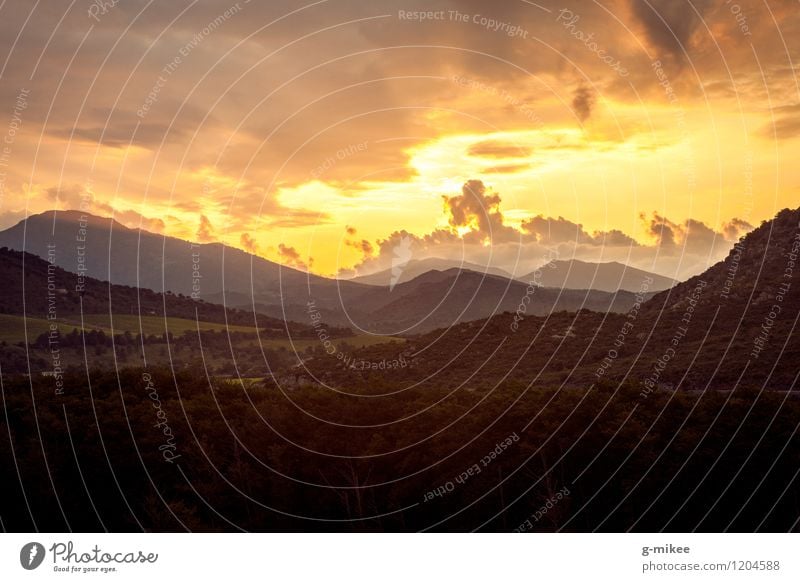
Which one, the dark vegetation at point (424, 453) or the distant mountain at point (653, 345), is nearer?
the dark vegetation at point (424, 453)

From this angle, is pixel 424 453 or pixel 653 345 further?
pixel 653 345

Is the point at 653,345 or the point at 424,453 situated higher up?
the point at 653,345

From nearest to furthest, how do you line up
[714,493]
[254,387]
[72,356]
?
1. [714,493]
2. [254,387]
3. [72,356]

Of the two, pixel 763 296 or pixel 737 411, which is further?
pixel 763 296

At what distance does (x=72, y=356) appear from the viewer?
449 ft

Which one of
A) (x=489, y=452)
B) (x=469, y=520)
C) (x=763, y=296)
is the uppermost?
(x=763, y=296)

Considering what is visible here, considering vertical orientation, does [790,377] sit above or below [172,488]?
above

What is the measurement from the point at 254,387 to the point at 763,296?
65.2m

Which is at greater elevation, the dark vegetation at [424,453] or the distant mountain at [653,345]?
the distant mountain at [653,345]

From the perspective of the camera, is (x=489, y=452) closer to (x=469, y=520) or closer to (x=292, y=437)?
(x=469, y=520)

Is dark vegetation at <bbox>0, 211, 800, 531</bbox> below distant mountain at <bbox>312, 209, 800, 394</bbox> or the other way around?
below

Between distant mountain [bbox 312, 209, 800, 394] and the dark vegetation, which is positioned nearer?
the dark vegetation

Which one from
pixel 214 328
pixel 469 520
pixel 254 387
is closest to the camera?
pixel 469 520

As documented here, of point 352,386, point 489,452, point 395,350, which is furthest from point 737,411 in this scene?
point 395,350
